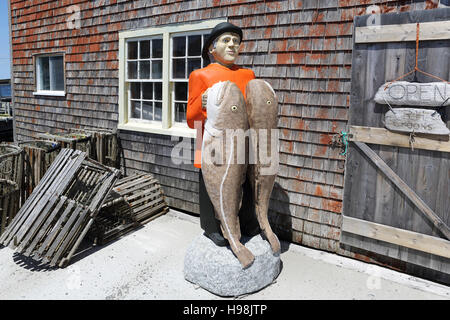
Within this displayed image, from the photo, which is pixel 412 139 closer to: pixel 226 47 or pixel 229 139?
pixel 229 139

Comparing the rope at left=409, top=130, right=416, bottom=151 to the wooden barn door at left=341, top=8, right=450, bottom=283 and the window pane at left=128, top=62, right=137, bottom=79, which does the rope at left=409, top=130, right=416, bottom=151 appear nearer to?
the wooden barn door at left=341, top=8, right=450, bottom=283

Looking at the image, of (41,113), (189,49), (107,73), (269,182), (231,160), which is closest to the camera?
(231,160)

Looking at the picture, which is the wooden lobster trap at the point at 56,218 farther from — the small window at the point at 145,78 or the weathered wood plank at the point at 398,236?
the weathered wood plank at the point at 398,236

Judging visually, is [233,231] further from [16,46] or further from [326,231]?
[16,46]

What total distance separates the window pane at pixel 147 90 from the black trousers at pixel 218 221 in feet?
8.13

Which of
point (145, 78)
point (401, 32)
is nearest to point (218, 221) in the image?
point (401, 32)

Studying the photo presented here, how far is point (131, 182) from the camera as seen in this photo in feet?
15.2

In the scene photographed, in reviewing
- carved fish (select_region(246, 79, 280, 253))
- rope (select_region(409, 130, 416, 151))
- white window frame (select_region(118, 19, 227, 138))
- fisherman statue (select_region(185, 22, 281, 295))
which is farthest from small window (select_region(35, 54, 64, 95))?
rope (select_region(409, 130, 416, 151))

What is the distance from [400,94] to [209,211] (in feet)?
6.18

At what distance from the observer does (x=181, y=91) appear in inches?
181

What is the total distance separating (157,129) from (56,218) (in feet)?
5.91

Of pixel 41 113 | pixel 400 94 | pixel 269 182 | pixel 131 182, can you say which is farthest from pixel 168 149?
pixel 41 113

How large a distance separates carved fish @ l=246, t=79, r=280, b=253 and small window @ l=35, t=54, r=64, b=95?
4779 millimetres

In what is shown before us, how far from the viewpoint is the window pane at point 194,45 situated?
14.1ft
